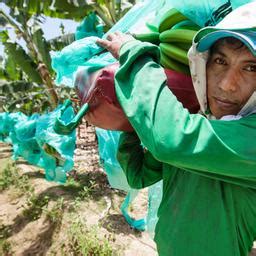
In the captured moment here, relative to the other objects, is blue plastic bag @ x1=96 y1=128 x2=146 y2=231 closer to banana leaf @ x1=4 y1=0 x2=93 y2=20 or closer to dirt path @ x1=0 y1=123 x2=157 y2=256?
dirt path @ x1=0 y1=123 x2=157 y2=256

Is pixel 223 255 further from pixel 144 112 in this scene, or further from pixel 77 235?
pixel 77 235

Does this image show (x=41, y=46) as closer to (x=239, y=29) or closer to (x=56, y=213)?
(x=56, y=213)

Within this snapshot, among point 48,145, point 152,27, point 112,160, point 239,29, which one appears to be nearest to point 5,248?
point 48,145

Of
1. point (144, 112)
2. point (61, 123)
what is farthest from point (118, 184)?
point (144, 112)

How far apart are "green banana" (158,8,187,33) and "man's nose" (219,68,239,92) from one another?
32cm

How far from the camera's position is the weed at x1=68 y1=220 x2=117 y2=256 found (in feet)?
9.74

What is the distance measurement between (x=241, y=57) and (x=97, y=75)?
1.23 ft

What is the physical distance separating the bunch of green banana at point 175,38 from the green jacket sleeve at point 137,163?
26 cm

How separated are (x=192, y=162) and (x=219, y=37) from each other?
283mm

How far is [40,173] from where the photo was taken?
5.62 meters

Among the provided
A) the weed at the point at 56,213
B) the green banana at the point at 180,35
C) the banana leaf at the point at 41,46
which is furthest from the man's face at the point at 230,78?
the banana leaf at the point at 41,46

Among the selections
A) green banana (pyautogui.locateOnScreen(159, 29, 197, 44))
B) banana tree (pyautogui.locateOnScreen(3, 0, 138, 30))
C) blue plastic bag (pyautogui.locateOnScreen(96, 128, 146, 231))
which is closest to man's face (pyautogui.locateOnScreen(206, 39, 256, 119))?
green banana (pyautogui.locateOnScreen(159, 29, 197, 44))

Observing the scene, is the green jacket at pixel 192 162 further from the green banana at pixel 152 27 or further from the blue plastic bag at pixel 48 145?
the blue plastic bag at pixel 48 145

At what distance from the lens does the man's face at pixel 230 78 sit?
774 millimetres
